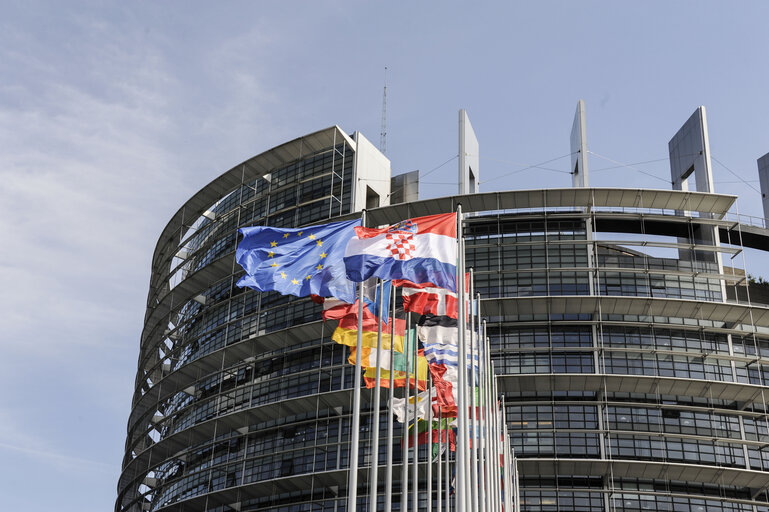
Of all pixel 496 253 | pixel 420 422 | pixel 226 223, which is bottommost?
pixel 420 422

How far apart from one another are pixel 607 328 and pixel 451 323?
3104cm

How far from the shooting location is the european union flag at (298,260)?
25.7 meters

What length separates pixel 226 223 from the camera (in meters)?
73.1

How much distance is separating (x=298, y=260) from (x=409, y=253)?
10.8ft

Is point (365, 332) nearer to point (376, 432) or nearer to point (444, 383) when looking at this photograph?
point (444, 383)

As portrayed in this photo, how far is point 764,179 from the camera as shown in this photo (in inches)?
3019

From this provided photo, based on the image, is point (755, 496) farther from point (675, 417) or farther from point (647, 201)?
point (647, 201)

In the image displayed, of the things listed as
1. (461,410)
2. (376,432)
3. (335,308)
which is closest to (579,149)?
(335,308)

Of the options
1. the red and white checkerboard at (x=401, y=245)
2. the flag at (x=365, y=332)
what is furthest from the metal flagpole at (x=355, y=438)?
the flag at (x=365, y=332)

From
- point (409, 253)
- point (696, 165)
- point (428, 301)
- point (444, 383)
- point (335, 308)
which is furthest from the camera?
point (696, 165)

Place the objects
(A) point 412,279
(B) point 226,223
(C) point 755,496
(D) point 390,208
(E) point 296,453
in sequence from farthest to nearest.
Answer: (B) point 226,223 < (D) point 390,208 < (E) point 296,453 < (C) point 755,496 < (A) point 412,279

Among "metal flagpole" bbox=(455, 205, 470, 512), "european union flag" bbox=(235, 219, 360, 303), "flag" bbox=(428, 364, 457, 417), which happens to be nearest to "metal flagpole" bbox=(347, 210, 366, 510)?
"european union flag" bbox=(235, 219, 360, 303)

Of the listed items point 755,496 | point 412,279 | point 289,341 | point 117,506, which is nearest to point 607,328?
point 755,496

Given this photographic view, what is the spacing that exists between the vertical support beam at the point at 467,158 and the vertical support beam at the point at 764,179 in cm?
2452
